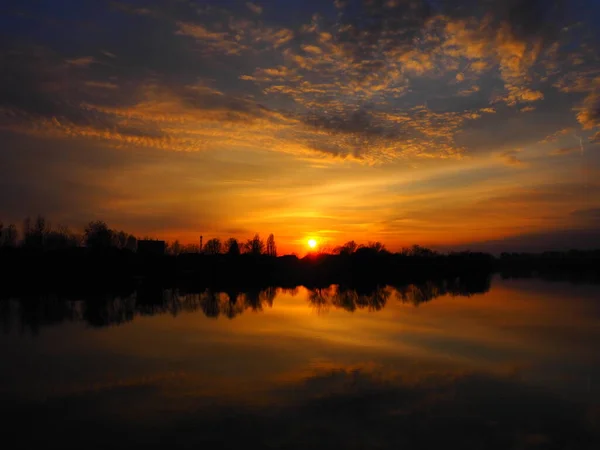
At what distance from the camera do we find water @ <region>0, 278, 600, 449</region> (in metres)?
8.91

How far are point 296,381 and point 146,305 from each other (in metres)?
19.5

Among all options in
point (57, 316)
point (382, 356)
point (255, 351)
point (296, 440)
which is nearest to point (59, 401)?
point (296, 440)

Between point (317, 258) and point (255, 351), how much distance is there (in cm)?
6224

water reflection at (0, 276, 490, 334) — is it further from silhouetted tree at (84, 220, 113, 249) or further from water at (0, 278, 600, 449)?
silhouetted tree at (84, 220, 113, 249)

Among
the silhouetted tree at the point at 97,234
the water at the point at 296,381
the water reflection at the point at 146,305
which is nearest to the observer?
the water at the point at 296,381

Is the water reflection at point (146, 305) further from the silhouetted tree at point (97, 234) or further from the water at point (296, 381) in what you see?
the silhouetted tree at point (97, 234)

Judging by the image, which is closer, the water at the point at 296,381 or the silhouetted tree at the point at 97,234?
the water at the point at 296,381

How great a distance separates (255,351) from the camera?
16.3 m

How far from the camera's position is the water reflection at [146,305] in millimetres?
22922

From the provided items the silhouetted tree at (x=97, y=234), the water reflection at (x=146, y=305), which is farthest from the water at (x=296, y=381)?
the silhouetted tree at (x=97, y=234)

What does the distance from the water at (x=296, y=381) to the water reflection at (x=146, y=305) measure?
340 millimetres

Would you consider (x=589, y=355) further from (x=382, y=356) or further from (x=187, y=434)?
(x=187, y=434)

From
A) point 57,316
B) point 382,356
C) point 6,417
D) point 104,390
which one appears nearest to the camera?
point 6,417

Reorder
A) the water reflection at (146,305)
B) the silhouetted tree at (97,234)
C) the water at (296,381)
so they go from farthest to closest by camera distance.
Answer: the silhouetted tree at (97,234)
the water reflection at (146,305)
the water at (296,381)
